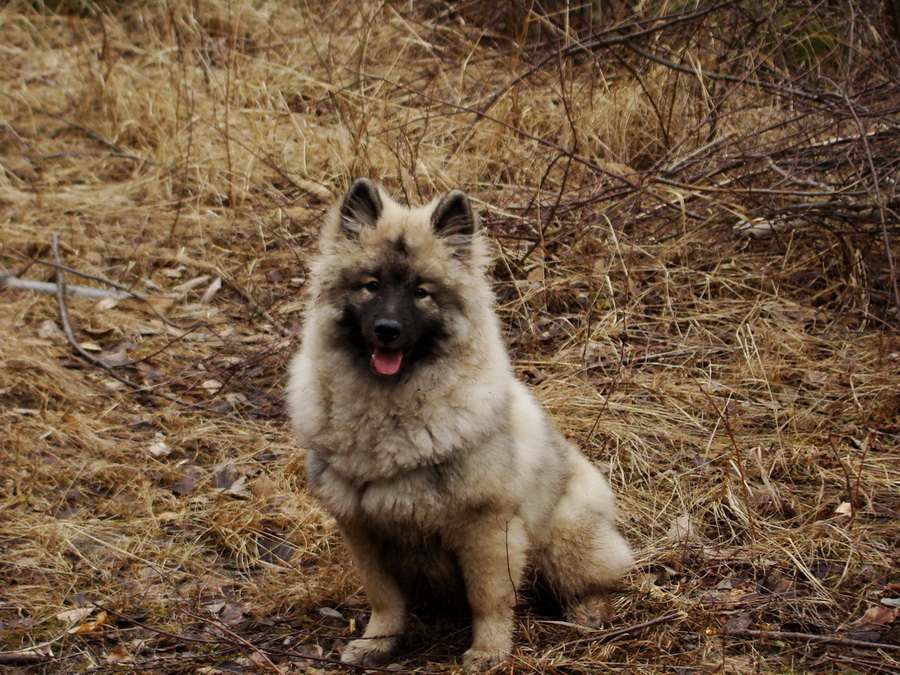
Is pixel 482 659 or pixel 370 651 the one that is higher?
pixel 482 659

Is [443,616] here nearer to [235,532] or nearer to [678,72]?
[235,532]

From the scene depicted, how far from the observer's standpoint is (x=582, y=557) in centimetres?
372

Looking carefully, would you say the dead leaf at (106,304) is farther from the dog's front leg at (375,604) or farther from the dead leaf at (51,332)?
the dog's front leg at (375,604)

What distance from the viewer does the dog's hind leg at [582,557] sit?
3.72 metres

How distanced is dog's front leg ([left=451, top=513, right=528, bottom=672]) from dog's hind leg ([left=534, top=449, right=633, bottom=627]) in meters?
0.30

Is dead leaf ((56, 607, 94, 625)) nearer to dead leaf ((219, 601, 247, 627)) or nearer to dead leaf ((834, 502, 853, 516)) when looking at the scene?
Result: dead leaf ((219, 601, 247, 627))

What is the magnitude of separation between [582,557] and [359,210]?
1.70 meters

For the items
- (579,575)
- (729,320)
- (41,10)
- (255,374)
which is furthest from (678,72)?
(41,10)

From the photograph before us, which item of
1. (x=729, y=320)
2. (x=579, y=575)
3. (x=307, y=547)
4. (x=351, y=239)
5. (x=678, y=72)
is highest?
(x=678, y=72)

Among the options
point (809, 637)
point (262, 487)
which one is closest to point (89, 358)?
point (262, 487)

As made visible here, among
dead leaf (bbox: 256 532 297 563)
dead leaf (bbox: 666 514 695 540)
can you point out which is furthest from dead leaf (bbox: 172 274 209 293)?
dead leaf (bbox: 666 514 695 540)

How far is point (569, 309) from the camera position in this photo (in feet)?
19.7

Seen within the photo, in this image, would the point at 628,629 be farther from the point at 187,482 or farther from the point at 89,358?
the point at 89,358

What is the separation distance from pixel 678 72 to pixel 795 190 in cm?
155
